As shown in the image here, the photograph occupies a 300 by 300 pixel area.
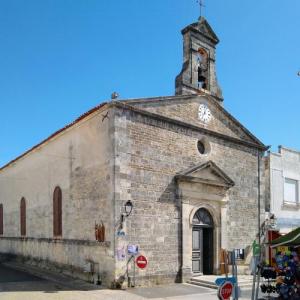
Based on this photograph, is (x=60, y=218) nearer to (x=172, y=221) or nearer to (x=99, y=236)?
(x=99, y=236)

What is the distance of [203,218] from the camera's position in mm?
14680

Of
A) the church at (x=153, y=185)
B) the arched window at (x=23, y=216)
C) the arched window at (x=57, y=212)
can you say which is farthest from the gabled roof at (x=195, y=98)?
the arched window at (x=23, y=216)

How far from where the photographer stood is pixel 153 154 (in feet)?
43.6

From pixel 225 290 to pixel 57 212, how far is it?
997cm

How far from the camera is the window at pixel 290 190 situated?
2033 centimetres

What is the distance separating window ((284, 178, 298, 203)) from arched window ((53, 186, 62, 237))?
11371mm

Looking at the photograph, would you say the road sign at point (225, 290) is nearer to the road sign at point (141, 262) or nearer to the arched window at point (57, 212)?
the road sign at point (141, 262)

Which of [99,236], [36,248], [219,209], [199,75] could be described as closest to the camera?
[99,236]

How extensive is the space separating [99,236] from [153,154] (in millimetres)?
3199

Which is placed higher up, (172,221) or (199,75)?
(199,75)

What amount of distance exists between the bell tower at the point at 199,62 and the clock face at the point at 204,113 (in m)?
0.65

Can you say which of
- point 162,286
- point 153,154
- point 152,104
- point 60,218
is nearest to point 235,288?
point 162,286

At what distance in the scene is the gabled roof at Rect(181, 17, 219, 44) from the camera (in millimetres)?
15813

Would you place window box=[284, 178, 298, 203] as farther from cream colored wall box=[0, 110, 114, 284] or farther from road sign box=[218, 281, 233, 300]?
road sign box=[218, 281, 233, 300]
